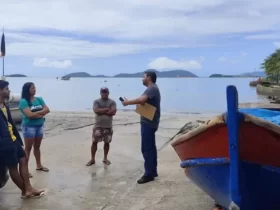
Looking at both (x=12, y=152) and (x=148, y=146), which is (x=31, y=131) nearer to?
(x=12, y=152)

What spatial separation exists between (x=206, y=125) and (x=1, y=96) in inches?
114

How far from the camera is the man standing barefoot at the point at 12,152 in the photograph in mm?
5711

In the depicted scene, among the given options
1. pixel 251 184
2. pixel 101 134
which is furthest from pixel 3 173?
pixel 251 184

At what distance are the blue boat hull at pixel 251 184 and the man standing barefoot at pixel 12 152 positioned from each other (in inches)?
97.2

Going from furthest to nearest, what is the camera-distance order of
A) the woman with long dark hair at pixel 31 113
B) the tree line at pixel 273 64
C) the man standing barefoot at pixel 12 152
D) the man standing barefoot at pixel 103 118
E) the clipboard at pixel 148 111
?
the tree line at pixel 273 64 < the man standing barefoot at pixel 103 118 < the woman with long dark hair at pixel 31 113 < the clipboard at pixel 148 111 < the man standing barefoot at pixel 12 152

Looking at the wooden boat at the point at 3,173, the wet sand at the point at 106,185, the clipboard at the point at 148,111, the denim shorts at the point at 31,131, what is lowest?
the wet sand at the point at 106,185

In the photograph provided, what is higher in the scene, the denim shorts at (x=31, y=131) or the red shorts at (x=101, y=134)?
the denim shorts at (x=31, y=131)

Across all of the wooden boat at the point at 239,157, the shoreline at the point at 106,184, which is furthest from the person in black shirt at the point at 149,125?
the wooden boat at the point at 239,157

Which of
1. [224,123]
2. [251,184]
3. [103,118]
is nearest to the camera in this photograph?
[224,123]

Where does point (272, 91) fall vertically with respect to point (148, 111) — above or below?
below

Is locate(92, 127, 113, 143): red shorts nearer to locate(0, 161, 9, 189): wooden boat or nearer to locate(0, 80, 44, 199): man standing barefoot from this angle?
locate(0, 80, 44, 199): man standing barefoot

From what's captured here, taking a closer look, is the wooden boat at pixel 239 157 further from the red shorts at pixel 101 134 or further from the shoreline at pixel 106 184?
the red shorts at pixel 101 134

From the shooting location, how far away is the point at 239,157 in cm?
449

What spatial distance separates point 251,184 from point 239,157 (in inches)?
14.2
